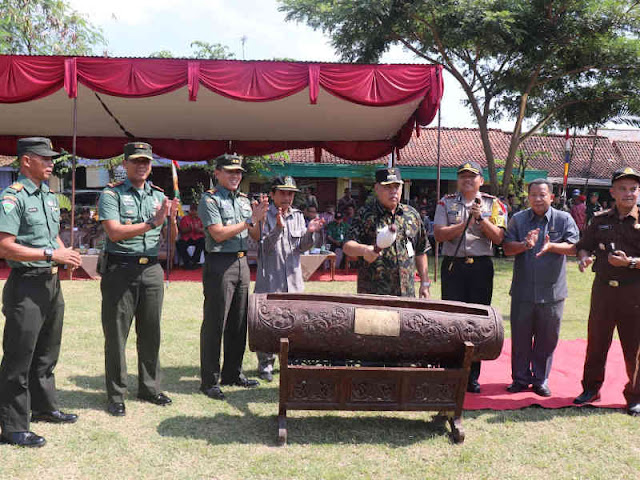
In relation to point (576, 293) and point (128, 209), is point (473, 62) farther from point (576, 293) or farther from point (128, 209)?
point (128, 209)

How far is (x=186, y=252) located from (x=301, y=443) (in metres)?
7.26

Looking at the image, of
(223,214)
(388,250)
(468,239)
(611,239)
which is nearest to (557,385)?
(611,239)

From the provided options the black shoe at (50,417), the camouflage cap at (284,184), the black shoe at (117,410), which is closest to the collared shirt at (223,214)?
the camouflage cap at (284,184)

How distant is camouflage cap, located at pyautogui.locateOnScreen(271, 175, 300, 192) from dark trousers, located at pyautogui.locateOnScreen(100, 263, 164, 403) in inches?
41.3

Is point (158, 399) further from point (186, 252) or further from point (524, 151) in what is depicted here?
point (524, 151)

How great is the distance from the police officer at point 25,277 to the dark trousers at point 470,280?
101 inches

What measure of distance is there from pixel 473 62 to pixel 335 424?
12.3m

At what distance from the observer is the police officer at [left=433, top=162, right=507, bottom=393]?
3795mm

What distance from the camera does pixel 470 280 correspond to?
3859 mm

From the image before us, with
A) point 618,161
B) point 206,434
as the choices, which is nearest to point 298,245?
point 206,434

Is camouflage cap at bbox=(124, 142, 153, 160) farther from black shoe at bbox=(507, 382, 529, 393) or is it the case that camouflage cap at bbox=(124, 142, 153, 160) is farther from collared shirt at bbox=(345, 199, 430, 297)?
black shoe at bbox=(507, 382, 529, 393)

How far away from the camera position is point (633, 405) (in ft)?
11.7

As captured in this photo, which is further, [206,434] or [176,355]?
[176,355]

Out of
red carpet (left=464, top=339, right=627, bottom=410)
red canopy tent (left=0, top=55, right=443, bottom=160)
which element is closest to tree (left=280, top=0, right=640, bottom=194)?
red canopy tent (left=0, top=55, right=443, bottom=160)
